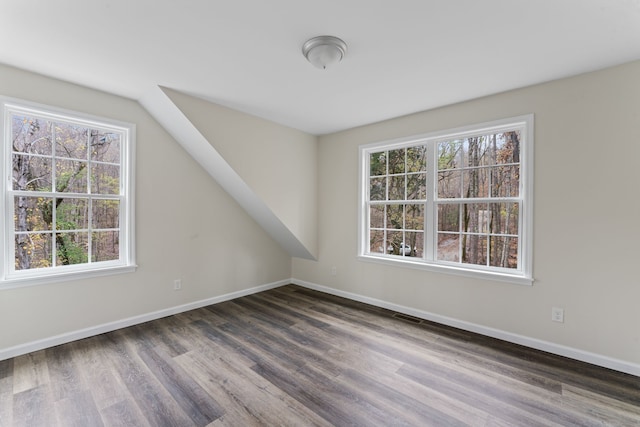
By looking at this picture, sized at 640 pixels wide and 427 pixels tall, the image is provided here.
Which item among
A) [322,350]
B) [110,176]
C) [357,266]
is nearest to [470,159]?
[357,266]

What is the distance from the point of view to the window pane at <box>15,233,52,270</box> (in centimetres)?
246

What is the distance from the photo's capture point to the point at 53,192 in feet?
8.57

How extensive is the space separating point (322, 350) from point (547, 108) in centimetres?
302

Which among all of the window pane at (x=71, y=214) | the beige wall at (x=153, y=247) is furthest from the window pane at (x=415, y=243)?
the window pane at (x=71, y=214)

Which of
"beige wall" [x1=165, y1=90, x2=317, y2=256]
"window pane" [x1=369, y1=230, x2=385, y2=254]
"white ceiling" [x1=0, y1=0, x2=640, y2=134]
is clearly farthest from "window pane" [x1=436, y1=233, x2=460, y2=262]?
"beige wall" [x1=165, y1=90, x2=317, y2=256]

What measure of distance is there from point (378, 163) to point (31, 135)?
3668mm

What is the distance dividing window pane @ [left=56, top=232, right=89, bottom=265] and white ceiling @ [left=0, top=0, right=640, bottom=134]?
58.9 inches

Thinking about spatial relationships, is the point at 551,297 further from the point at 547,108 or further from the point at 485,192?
the point at 547,108

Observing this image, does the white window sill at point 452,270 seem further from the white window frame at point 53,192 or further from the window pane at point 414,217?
the white window frame at point 53,192

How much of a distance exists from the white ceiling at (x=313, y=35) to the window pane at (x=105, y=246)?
151 centimetres

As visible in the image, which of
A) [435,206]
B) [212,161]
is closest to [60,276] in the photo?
[212,161]

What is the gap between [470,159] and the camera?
3.05m

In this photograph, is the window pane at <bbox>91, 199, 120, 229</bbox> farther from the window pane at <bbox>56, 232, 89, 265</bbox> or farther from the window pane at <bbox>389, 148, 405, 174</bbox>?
the window pane at <bbox>389, 148, 405, 174</bbox>

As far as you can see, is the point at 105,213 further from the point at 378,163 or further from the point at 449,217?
the point at 449,217
